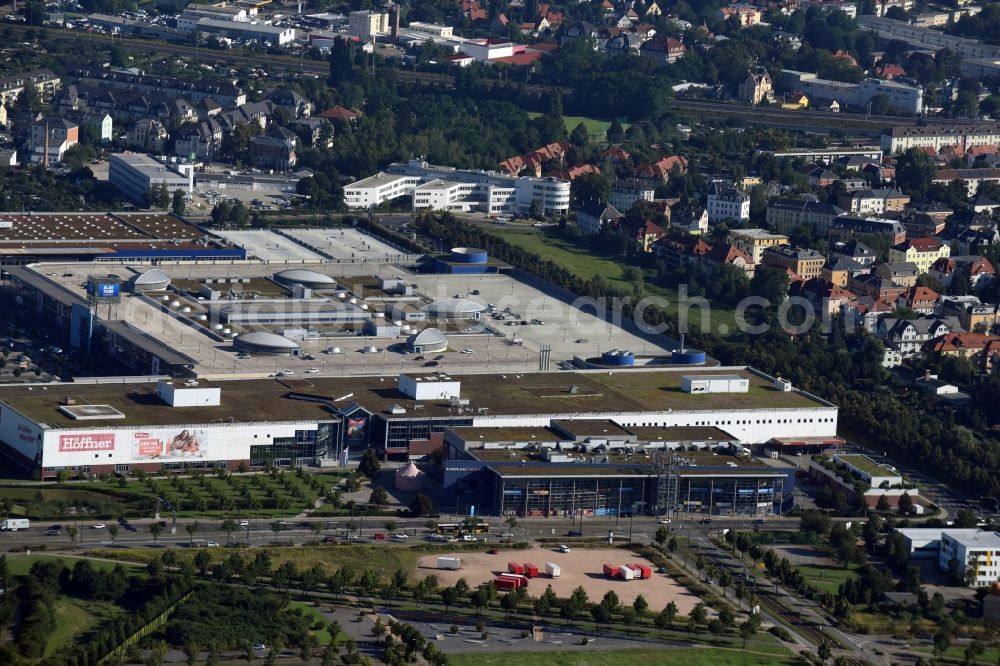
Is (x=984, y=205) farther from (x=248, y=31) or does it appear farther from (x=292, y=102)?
(x=248, y=31)

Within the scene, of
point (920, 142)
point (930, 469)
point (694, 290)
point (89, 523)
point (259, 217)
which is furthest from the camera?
point (920, 142)

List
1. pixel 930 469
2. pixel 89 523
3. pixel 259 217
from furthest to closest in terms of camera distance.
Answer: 1. pixel 259 217
2. pixel 930 469
3. pixel 89 523

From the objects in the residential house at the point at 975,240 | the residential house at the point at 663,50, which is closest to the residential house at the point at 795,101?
the residential house at the point at 663,50

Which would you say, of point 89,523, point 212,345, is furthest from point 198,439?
point 212,345

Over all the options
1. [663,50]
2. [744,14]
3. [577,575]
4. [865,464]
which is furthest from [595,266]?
[744,14]

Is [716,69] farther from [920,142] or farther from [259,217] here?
[259,217]

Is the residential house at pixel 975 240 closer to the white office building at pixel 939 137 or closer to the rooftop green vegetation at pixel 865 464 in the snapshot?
the white office building at pixel 939 137

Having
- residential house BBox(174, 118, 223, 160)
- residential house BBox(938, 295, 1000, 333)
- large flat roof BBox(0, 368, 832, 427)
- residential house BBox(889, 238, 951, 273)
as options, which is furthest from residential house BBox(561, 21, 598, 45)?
large flat roof BBox(0, 368, 832, 427)

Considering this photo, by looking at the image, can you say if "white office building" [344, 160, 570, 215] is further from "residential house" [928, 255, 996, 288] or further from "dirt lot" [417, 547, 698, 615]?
"dirt lot" [417, 547, 698, 615]
